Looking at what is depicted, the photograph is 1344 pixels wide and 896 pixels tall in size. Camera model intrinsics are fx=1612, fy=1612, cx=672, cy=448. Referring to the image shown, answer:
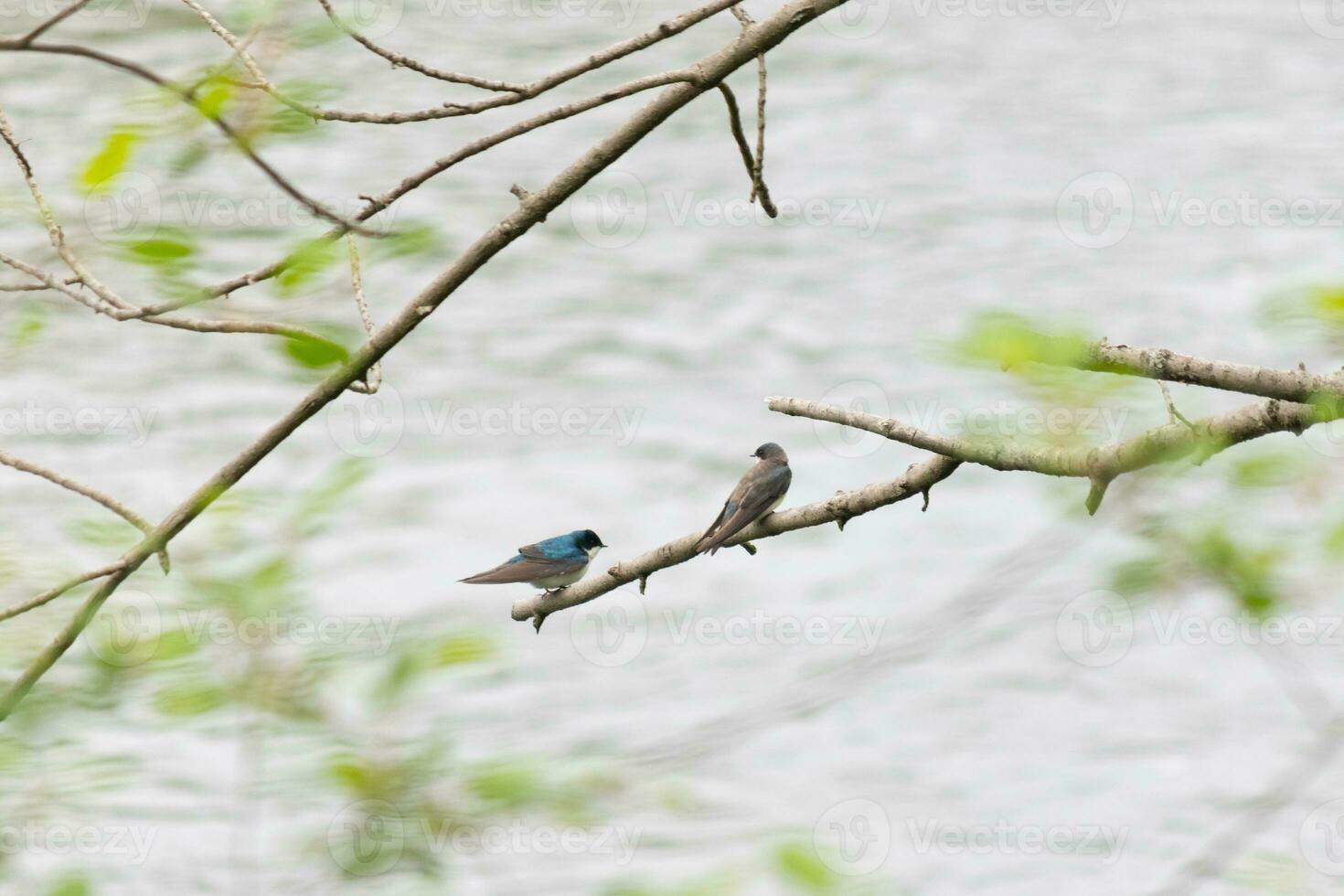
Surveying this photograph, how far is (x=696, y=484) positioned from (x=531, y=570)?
38.6 ft

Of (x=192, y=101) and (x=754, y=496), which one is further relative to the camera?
(x=754, y=496)

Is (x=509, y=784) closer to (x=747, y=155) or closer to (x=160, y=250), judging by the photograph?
(x=160, y=250)

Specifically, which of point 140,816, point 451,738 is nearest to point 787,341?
point 140,816

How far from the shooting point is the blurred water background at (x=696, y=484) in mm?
2816

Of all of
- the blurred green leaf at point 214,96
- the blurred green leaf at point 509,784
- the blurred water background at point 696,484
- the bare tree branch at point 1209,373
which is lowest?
the blurred water background at point 696,484

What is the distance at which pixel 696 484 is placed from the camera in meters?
18.6

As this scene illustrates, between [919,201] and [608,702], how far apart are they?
1114 centimetres

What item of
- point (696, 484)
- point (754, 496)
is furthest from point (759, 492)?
point (696, 484)

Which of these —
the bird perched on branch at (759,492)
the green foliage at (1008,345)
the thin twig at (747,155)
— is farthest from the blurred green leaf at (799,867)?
the bird perched on branch at (759,492)

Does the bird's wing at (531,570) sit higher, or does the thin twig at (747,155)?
the thin twig at (747,155)

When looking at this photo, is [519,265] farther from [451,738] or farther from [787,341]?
[451,738]

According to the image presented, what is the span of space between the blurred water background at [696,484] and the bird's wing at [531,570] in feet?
1.86

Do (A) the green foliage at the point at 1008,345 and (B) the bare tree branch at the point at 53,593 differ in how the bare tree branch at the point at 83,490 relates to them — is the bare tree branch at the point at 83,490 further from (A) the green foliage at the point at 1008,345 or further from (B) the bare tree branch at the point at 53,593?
(A) the green foliage at the point at 1008,345

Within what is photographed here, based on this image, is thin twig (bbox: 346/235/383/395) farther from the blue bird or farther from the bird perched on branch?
the blue bird
